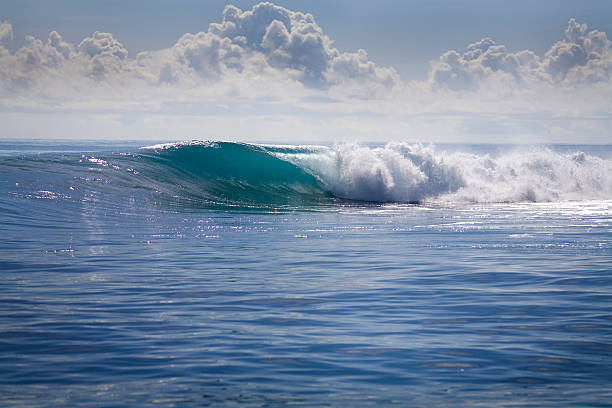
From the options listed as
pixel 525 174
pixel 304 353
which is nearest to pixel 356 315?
pixel 304 353

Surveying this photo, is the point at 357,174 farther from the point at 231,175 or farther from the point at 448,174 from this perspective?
the point at 231,175

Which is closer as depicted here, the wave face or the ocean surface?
the ocean surface

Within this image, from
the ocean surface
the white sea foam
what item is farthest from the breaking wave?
the ocean surface

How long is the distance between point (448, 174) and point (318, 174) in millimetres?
6123

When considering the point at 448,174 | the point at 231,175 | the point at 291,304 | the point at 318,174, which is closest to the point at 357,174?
the point at 318,174

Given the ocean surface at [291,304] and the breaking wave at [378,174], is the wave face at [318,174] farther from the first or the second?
the ocean surface at [291,304]

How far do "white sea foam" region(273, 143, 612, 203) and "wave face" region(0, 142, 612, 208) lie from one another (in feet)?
0.16

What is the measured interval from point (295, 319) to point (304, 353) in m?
1.30

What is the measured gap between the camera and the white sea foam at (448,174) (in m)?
28.9

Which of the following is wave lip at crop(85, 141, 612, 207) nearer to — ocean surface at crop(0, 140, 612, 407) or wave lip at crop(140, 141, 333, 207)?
wave lip at crop(140, 141, 333, 207)

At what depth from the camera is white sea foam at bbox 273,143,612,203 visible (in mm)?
28875

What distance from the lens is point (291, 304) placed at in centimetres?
836

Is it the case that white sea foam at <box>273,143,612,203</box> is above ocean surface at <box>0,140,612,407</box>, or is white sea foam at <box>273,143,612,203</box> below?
above

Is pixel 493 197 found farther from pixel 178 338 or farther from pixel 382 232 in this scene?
pixel 178 338
